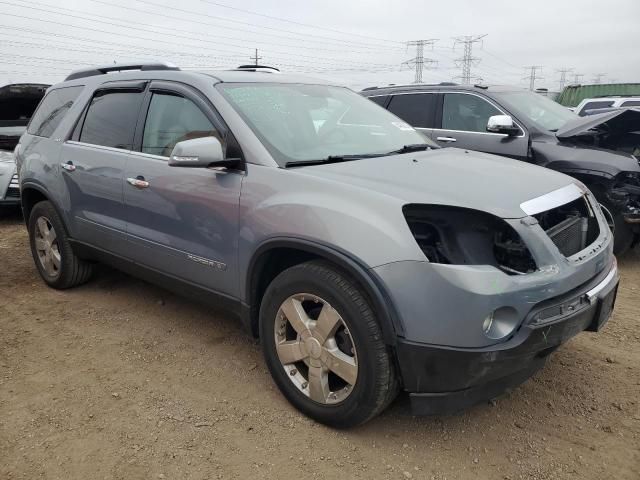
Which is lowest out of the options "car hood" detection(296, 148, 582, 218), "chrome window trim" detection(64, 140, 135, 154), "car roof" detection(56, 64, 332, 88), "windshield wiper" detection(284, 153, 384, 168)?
"chrome window trim" detection(64, 140, 135, 154)

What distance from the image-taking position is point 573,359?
3.32 meters

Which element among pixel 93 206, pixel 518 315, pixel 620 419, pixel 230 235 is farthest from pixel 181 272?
pixel 620 419

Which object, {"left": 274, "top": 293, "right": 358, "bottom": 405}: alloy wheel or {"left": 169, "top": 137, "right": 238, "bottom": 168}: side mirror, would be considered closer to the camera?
{"left": 274, "top": 293, "right": 358, "bottom": 405}: alloy wheel

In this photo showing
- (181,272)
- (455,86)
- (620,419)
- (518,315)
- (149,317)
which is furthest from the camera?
(455,86)

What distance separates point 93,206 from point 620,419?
3638 millimetres

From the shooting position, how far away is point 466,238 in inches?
91.7

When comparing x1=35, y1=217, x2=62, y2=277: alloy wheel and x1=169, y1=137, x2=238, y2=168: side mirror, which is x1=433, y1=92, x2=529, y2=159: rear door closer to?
x1=169, y1=137, x2=238, y2=168: side mirror

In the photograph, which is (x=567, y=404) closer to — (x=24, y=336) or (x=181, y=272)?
(x=181, y=272)

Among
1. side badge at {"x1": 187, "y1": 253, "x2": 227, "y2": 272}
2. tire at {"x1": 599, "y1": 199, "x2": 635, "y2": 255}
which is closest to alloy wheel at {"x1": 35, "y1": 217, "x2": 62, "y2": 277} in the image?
side badge at {"x1": 187, "y1": 253, "x2": 227, "y2": 272}

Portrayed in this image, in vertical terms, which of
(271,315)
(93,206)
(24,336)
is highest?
(93,206)

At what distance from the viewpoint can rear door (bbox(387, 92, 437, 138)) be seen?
21.4ft

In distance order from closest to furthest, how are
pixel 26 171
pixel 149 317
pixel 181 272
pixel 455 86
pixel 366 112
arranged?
pixel 181 272, pixel 366 112, pixel 149 317, pixel 26 171, pixel 455 86

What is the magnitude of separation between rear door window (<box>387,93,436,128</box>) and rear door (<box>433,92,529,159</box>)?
0.43ft

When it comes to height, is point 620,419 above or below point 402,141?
below
